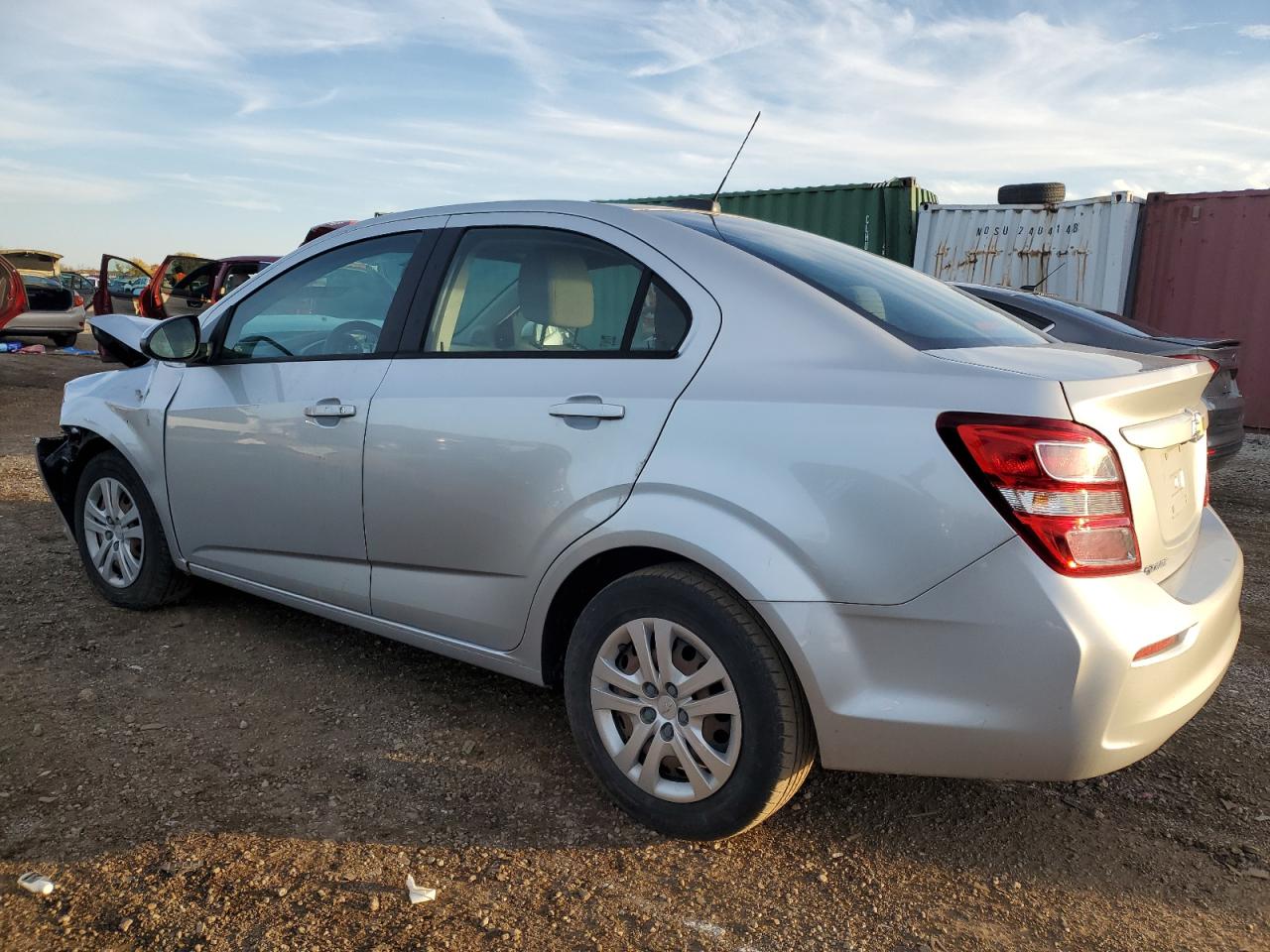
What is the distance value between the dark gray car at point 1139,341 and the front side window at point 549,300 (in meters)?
3.56

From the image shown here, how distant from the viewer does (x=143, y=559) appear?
152 inches

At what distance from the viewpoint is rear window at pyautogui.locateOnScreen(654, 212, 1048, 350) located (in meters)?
2.39

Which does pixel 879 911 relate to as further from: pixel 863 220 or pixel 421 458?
pixel 863 220

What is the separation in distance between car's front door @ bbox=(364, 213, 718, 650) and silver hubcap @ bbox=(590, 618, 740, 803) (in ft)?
1.04

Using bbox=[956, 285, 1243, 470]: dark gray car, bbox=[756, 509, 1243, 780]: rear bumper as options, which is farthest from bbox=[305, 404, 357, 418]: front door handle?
bbox=[956, 285, 1243, 470]: dark gray car

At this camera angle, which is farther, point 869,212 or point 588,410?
point 869,212

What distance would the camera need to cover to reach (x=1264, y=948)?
2.10m

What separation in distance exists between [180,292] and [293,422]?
32.6 ft

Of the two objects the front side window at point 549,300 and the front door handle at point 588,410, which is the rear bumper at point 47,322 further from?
the front door handle at point 588,410

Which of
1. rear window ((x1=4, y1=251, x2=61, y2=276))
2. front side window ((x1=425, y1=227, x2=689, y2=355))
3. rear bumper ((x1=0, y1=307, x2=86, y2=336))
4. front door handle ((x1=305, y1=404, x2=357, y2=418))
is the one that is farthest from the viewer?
rear window ((x1=4, y1=251, x2=61, y2=276))

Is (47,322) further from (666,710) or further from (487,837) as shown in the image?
(666,710)

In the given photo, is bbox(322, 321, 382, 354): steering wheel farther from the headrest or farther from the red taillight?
the red taillight

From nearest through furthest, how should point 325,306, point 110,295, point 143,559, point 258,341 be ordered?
point 325,306
point 258,341
point 143,559
point 110,295

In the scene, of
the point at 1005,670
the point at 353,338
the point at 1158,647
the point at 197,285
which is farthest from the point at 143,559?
the point at 197,285
